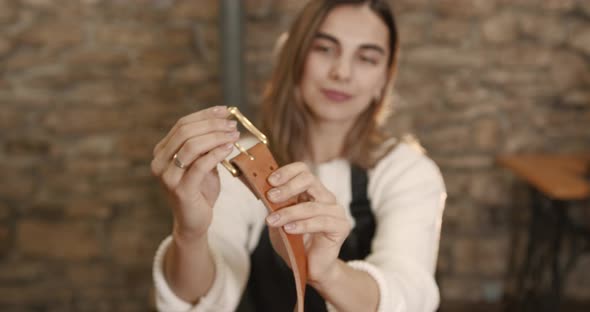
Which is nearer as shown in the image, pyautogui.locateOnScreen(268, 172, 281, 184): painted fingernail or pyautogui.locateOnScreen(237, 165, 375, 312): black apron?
pyautogui.locateOnScreen(268, 172, 281, 184): painted fingernail

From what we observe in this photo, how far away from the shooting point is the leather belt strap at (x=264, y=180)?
685 mm

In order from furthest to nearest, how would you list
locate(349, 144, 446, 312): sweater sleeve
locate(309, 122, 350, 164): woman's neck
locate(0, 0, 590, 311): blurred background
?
locate(0, 0, 590, 311): blurred background < locate(309, 122, 350, 164): woman's neck < locate(349, 144, 446, 312): sweater sleeve

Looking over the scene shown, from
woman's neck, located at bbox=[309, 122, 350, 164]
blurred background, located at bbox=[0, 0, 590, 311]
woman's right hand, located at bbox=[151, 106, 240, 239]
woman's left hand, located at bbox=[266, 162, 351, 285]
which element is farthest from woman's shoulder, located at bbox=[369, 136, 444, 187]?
blurred background, located at bbox=[0, 0, 590, 311]

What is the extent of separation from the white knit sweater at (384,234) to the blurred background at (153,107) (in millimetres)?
1109

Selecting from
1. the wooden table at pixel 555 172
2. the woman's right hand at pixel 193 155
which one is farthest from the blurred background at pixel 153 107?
the woman's right hand at pixel 193 155

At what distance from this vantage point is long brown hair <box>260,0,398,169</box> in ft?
4.03

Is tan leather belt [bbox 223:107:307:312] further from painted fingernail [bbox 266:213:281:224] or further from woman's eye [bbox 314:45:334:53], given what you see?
woman's eye [bbox 314:45:334:53]

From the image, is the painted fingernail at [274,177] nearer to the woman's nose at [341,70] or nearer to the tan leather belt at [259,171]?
the tan leather belt at [259,171]

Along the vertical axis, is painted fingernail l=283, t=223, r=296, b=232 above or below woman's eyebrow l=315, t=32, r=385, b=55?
below

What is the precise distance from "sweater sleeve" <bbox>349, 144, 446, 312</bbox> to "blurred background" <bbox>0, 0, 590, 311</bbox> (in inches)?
43.7

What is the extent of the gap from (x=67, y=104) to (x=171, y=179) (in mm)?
1659

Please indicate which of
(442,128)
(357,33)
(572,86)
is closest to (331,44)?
(357,33)

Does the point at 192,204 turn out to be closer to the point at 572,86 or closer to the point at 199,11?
the point at 199,11

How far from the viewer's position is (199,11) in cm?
217
